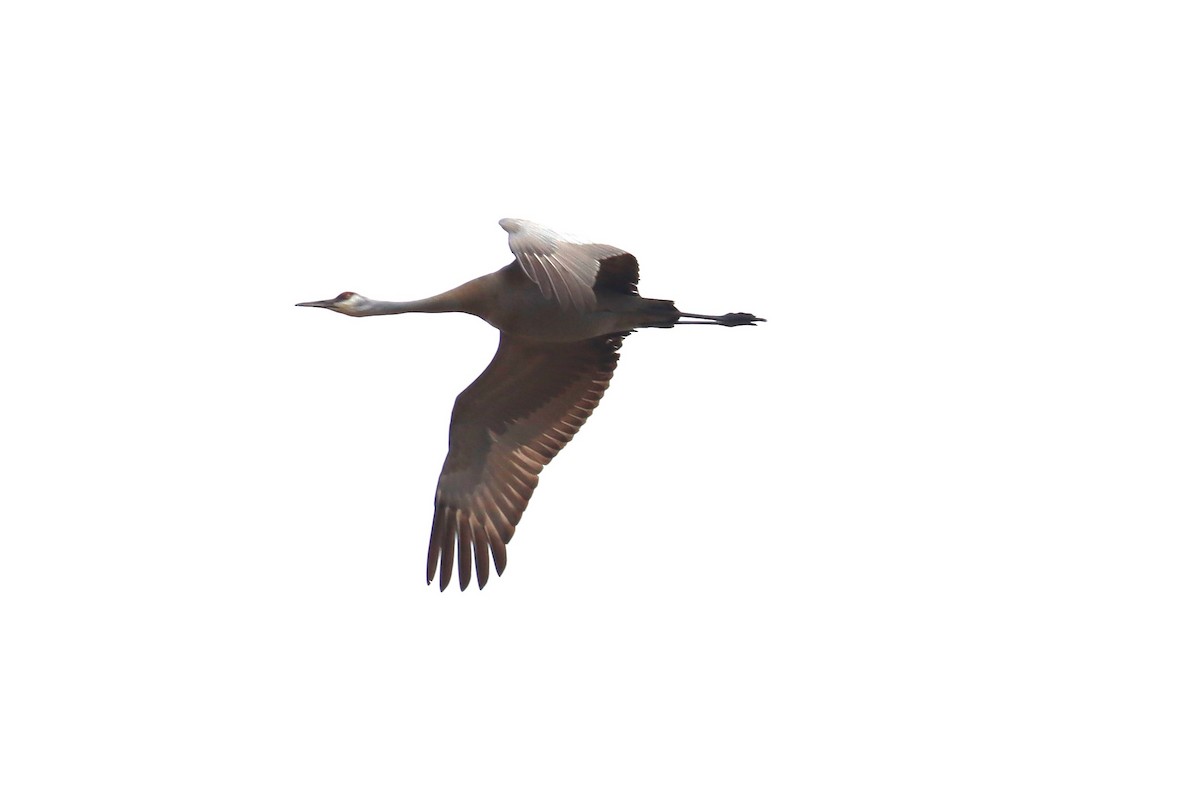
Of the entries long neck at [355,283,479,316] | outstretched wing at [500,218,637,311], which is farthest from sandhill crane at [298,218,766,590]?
outstretched wing at [500,218,637,311]

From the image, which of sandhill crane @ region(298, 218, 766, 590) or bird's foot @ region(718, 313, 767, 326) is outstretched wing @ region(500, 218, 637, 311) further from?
bird's foot @ region(718, 313, 767, 326)

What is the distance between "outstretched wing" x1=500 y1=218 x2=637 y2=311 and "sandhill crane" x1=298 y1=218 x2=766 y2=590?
0.76 metres

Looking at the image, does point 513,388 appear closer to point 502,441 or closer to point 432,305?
point 502,441

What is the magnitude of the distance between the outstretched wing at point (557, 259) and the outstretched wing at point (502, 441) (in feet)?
5.71

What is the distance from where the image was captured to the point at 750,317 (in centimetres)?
1194

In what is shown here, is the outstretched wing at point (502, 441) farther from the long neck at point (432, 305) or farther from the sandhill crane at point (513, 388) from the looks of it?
the long neck at point (432, 305)

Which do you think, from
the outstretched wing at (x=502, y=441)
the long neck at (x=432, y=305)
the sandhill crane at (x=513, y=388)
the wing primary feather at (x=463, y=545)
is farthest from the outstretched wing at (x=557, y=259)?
the wing primary feather at (x=463, y=545)

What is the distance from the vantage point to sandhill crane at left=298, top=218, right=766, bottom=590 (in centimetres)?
1154

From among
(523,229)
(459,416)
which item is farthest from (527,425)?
(523,229)

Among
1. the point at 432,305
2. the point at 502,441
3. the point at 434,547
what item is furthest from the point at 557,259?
the point at 434,547

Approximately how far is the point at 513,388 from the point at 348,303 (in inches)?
55.5

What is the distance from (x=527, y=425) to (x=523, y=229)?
2573mm

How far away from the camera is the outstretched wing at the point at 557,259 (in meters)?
9.87

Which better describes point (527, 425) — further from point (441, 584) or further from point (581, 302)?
point (581, 302)
